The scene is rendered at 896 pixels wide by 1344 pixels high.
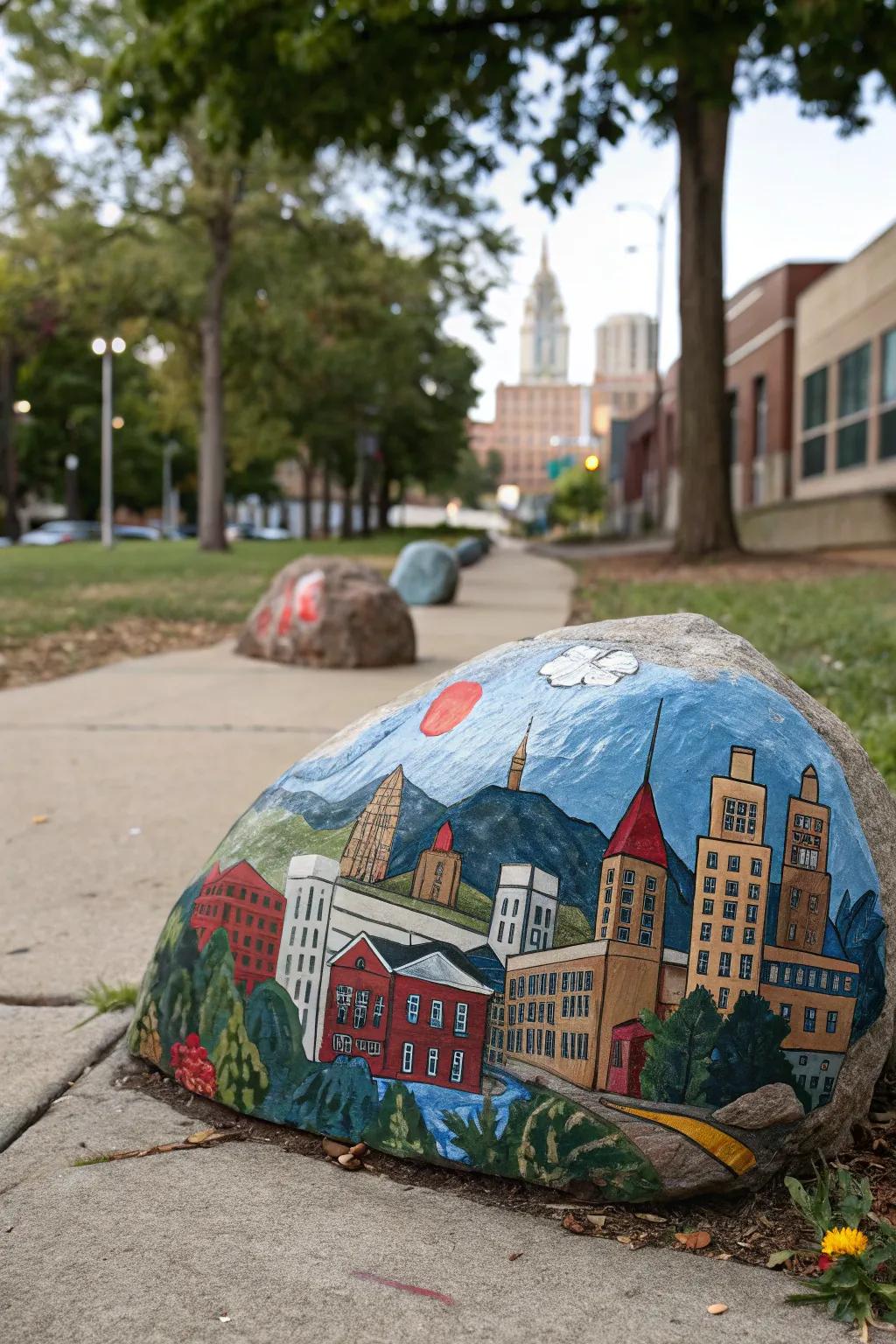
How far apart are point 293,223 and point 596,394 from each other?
11905 centimetres

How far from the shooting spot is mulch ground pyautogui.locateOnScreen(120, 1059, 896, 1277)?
2.11m

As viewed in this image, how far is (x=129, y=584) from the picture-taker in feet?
64.8

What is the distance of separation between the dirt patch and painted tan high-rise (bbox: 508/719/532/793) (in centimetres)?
747

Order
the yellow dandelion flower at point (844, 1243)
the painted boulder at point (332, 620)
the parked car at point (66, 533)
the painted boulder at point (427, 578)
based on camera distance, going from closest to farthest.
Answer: the yellow dandelion flower at point (844, 1243) < the painted boulder at point (332, 620) < the painted boulder at point (427, 578) < the parked car at point (66, 533)

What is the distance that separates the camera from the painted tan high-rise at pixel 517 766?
2.35m

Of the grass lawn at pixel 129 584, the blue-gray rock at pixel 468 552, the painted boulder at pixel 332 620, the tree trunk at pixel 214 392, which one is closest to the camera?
the painted boulder at pixel 332 620

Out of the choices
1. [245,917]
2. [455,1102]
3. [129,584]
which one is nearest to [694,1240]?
[455,1102]

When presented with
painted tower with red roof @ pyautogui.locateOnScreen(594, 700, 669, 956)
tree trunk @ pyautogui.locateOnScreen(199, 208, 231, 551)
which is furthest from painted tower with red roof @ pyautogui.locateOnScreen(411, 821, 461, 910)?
tree trunk @ pyautogui.locateOnScreen(199, 208, 231, 551)

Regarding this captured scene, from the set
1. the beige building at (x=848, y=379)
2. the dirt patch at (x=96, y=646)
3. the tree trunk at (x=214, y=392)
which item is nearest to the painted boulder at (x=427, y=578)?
the dirt patch at (x=96, y=646)

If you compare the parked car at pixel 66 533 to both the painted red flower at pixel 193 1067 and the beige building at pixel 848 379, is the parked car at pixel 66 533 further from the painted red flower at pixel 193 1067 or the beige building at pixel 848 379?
the painted red flower at pixel 193 1067

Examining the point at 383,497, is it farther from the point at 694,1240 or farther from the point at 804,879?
the point at 694,1240

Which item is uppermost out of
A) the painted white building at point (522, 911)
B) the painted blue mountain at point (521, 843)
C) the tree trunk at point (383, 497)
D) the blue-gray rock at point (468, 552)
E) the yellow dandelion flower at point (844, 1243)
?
the tree trunk at point (383, 497)

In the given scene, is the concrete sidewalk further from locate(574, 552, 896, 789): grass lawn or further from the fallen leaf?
locate(574, 552, 896, 789): grass lawn

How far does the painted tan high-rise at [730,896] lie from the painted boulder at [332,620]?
766 centimetres
